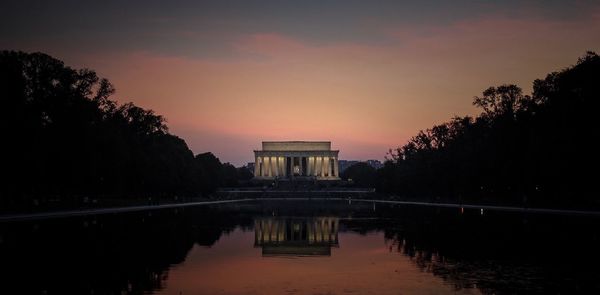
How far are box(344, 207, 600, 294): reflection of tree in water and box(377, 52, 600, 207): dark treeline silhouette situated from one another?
62.4 ft

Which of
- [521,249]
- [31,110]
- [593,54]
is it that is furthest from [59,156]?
[593,54]

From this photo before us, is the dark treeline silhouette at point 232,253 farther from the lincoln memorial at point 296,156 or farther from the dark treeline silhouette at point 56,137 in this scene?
the lincoln memorial at point 296,156

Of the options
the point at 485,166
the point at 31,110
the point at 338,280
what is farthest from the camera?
the point at 485,166

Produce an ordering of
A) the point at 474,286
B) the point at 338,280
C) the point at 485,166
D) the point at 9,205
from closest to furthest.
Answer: the point at 474,286 → the point at 338,280 → the point at 9,205 → the point at 485,166

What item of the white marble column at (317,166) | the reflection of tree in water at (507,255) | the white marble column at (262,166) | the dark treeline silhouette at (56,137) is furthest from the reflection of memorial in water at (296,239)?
the white marble column at (317,166)

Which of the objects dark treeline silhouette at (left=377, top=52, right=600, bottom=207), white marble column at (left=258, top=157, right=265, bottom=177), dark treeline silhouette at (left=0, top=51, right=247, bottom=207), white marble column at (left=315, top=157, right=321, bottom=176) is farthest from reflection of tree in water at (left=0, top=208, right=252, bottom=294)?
white marble column at (left=315, top=157, right=321, bottom=176)

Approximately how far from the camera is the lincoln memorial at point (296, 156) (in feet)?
621

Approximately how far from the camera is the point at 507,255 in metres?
22.8

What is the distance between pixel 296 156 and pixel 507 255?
167532 mm

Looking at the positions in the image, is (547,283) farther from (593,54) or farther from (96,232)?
(593,54)

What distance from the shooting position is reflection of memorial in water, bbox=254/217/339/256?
25281 millimetres

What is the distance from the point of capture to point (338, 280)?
1753 cm

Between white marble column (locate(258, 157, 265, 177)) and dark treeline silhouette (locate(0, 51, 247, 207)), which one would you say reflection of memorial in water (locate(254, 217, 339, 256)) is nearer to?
dark treeline silhouette (locate(0, 51, 247, 207))

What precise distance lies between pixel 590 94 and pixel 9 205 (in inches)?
1840
